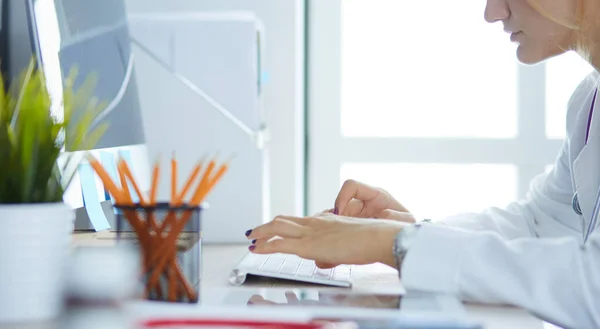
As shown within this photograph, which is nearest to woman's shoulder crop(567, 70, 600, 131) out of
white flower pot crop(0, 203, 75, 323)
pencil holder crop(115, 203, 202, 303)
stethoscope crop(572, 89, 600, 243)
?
stethoscope crop(572, 89, 600, 243)

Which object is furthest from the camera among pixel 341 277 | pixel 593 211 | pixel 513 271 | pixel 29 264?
pixel 593 211

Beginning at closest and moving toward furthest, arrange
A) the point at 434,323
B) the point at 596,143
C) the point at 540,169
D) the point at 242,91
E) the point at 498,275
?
1. the point at 434,323
2. the point at 498,275
3. the point at 596,143
4. the point at 242,91
5. the point at 540,169

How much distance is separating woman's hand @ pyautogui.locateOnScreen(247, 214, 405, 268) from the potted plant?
12.0 inches

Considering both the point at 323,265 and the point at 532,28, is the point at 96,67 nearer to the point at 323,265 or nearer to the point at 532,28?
the point at 323,265

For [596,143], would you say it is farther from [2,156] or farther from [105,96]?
[2,156]

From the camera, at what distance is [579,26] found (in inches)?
46.8

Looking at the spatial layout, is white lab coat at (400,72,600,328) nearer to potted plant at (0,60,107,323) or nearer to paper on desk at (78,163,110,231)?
potted plant at (0,60,107,323)

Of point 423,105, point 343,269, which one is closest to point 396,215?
point 343,269

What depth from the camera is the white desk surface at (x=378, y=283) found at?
27.8 inches

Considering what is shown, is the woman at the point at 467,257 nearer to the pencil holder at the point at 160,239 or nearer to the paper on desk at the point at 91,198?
the pencil holder at the point at 160,239

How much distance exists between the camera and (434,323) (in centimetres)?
57

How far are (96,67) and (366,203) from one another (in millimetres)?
507

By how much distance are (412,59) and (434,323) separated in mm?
2128

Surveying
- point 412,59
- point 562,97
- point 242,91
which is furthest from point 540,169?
point 242,91
